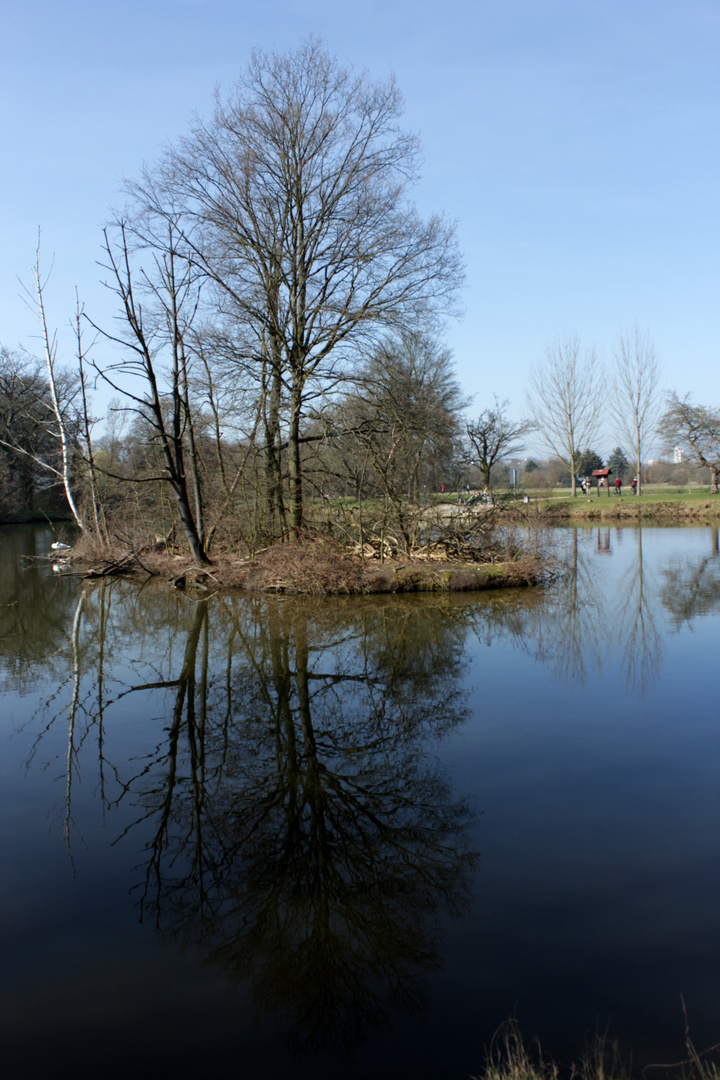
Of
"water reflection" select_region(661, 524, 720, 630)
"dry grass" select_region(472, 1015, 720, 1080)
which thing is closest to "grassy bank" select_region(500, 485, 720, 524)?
"water reflection" select_region(661, 524, 720, 630)

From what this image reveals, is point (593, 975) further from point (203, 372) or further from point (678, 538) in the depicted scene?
point (678, 538)

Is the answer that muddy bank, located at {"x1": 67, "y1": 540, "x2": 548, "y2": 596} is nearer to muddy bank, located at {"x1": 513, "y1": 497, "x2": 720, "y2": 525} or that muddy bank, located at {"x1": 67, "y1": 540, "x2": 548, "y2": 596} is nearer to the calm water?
the calm water

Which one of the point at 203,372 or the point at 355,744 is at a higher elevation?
the point at 203,372

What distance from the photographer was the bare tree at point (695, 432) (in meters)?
44.6

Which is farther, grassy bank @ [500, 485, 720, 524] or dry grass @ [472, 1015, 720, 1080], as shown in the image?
grassy bank @ [500, 485, 720, 524]

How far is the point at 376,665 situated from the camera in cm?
1021

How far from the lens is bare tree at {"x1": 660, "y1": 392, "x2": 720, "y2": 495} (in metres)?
44.6

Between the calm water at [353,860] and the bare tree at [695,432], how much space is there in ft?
124

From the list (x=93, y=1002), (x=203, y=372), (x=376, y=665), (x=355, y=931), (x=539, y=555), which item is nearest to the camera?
(x=93, y=1002)

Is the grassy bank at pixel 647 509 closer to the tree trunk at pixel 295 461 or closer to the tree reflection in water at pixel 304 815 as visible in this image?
the tree trunk at pixel 295 461

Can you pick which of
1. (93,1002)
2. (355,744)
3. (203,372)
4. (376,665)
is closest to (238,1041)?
(93,1002)

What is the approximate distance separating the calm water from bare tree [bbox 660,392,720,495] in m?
37.7

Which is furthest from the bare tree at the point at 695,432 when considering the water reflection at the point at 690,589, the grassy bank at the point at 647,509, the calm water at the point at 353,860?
the calm water at the point at 353,860

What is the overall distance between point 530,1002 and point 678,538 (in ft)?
90.7
